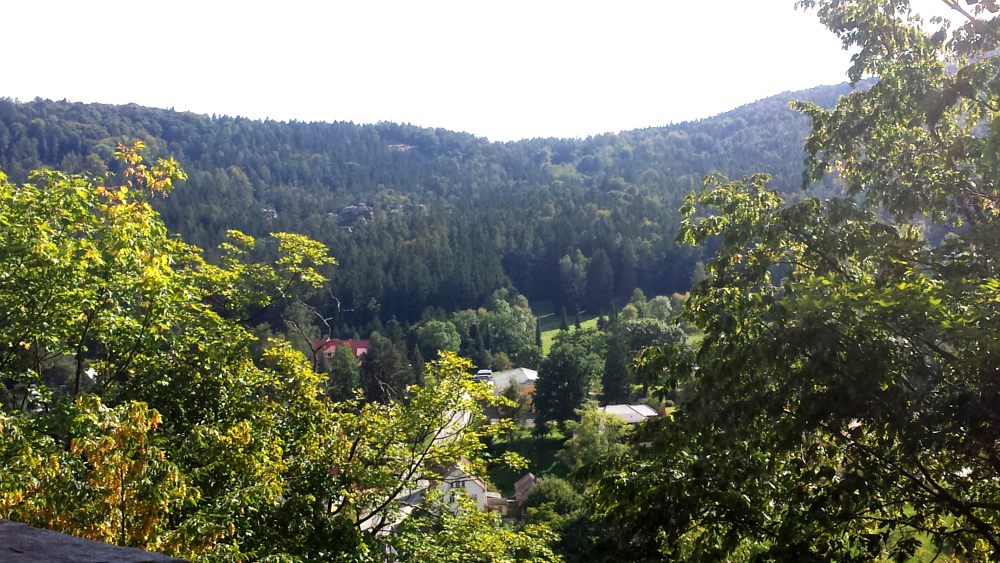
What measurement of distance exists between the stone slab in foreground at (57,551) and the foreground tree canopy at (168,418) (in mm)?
3249

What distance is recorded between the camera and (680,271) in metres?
110

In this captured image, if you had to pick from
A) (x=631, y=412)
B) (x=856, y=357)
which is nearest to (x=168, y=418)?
(x=856, y=357)

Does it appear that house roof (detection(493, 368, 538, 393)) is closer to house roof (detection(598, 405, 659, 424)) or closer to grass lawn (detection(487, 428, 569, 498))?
grass lawn (detection(487, 428, 569, 498))

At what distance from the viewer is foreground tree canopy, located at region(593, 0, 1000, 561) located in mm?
5246

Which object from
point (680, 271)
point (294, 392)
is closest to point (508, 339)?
point (680, 271)

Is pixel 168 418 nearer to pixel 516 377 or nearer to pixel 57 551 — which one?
pixel 57 551

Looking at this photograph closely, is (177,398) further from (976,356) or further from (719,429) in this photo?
(976,356)

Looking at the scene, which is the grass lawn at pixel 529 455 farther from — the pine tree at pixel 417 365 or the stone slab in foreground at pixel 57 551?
the stone slab in foreground at pixel 57 551

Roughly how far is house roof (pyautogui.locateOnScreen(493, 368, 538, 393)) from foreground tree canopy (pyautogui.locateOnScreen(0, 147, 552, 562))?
191 ft

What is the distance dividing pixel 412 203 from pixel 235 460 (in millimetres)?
183500

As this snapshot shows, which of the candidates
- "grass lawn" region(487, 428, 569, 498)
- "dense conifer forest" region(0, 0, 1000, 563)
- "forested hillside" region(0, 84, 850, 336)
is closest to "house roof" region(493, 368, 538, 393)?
"grass lawn" region(487, 428, 569, 498)

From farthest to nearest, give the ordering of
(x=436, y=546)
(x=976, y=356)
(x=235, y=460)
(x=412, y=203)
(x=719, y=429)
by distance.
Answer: (x=412, y=203), (x=436, y=546), (x=235, y=460), (x=719, y=429), (x=976, y=356)

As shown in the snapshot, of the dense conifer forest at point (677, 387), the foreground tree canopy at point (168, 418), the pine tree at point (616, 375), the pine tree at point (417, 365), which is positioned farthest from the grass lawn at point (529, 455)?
the foreground tree canopy at point (168, 418)

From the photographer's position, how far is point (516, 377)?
238ft
